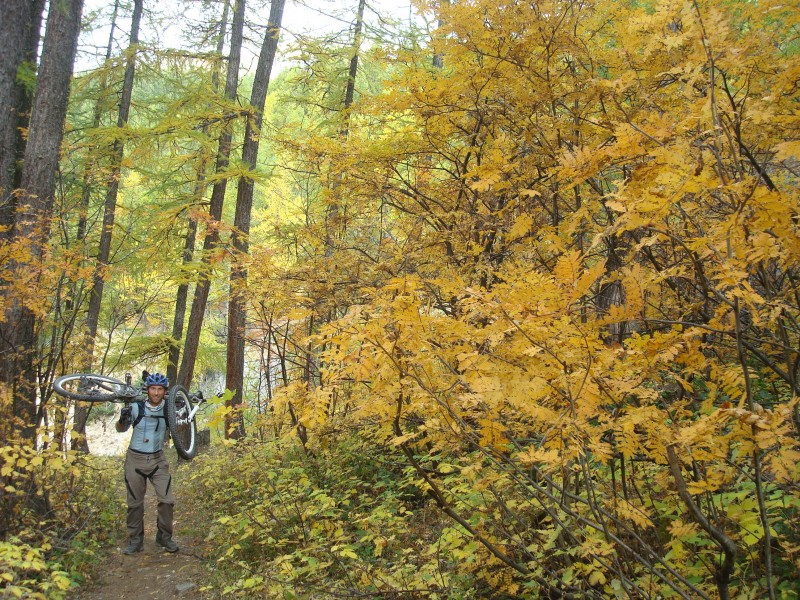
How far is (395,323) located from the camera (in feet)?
8.78

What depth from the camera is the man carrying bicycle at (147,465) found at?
6.82m

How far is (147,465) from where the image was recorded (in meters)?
6.89

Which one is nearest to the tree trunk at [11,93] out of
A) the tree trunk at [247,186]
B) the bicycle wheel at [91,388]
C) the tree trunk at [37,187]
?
the tree trunk at [37,187]

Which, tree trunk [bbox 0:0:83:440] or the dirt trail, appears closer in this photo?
the dirt trail

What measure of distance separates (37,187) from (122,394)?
281cm

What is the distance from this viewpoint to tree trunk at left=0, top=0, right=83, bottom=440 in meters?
6.25

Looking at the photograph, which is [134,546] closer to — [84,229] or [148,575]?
[148,575]

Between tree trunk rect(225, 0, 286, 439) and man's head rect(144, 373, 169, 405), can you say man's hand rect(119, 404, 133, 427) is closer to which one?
man's head rect(144, 373, 169, 405)

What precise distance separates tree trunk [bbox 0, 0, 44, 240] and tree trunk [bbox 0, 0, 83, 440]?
0.37 metres

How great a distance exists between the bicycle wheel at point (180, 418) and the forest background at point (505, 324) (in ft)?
2.09

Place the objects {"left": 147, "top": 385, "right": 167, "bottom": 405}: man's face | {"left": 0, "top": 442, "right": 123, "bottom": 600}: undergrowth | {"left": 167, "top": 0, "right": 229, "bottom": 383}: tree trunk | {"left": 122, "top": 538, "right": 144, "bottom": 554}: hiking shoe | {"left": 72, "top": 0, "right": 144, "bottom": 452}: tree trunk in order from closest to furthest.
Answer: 1. {"left": 0, "top": 442, "right": 123, "bottom": 600}: undergrowth
2. {"left": 122, "top": 538, "right": 144, "bottom": 554}: hiking shoe
3. {"left": 147, "top": 385, "right": 167, "bottom": 405}: man's face
4. {"left": 72, "top": 0, "right": 144, "bottom": 452}: tree trunk
5. {"left": 167, "top": 0, "right": 229, "bottom": 383}: tree trunk

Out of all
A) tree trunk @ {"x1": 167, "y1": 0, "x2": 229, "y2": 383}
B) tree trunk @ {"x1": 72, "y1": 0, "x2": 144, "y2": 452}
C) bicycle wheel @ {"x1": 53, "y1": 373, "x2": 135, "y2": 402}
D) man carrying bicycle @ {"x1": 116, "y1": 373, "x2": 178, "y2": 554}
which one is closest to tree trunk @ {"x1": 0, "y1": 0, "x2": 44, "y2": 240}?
bicycle wheel @ {"x1": 53, "y1": 373, "x2": 135, "y2": 402}

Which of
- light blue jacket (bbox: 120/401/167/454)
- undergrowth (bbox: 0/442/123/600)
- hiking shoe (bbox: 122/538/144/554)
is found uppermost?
light blue jacket (bbox: 120/401/167/454)

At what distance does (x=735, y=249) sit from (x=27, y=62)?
9.17 metres
